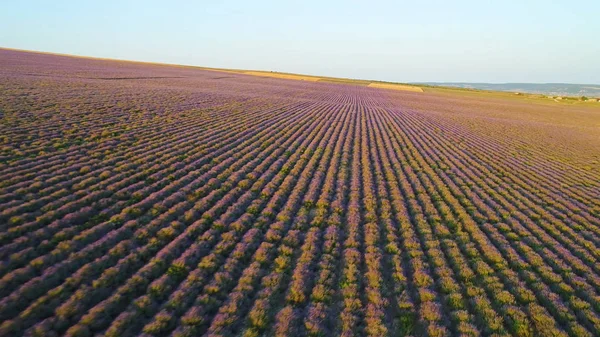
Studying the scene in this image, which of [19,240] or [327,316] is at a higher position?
[19,240]

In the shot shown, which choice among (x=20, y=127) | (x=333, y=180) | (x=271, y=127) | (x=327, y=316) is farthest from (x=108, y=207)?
(x=271, y=127)

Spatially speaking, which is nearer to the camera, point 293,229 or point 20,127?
point 293,229

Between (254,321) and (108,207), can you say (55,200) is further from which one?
(254,321)

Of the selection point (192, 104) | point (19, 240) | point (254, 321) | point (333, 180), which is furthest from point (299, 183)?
point (192, 104)

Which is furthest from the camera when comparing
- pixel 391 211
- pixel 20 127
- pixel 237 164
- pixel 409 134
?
pixel 409 134

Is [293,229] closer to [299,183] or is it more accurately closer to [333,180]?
[299,183]

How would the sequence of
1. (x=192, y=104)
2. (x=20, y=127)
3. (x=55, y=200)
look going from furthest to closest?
(x=192, y=104) → (x=20, y=127) → (x=55, y=200)
